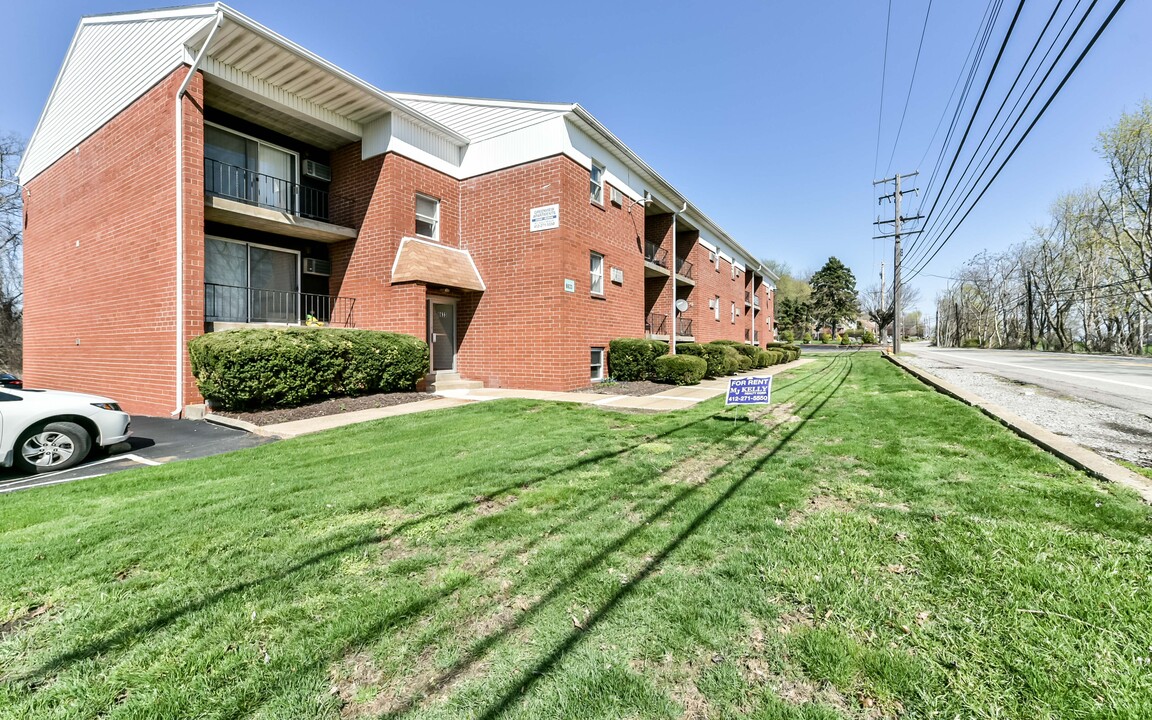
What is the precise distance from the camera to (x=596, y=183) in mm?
13922

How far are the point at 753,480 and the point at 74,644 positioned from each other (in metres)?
4.63

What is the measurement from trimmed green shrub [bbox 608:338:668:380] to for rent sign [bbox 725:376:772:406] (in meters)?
6.77

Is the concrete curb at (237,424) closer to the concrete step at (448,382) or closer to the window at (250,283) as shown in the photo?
the window at (250,283)

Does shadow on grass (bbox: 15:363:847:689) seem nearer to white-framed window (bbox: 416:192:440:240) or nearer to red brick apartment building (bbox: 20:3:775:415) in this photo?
red brick apartment building (bbox: 20:3:775:415)

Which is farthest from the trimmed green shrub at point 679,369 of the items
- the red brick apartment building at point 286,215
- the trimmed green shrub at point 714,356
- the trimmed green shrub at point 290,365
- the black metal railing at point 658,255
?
the trimmed green shrub at point 290,365

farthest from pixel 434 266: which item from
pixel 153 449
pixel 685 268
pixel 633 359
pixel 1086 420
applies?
pixel 685 268

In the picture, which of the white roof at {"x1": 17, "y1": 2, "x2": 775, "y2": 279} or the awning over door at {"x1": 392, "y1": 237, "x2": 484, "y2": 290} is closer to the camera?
the white roof at {"x1": 17, "y1": 2, "x2": 775, "y2": 279}

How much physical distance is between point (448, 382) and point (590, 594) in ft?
35.7

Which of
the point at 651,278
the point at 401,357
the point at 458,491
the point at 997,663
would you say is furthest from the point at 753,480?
the point at 651,278

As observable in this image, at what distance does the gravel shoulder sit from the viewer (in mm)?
4899

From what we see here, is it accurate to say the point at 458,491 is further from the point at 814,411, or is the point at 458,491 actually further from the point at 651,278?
the point at 651,278

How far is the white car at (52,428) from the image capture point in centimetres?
549

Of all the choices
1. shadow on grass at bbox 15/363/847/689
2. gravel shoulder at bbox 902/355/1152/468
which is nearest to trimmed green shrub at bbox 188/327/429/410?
shadow on grass at bbox 15/363/847/689

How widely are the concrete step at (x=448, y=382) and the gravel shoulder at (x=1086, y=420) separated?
1144 centimetres
